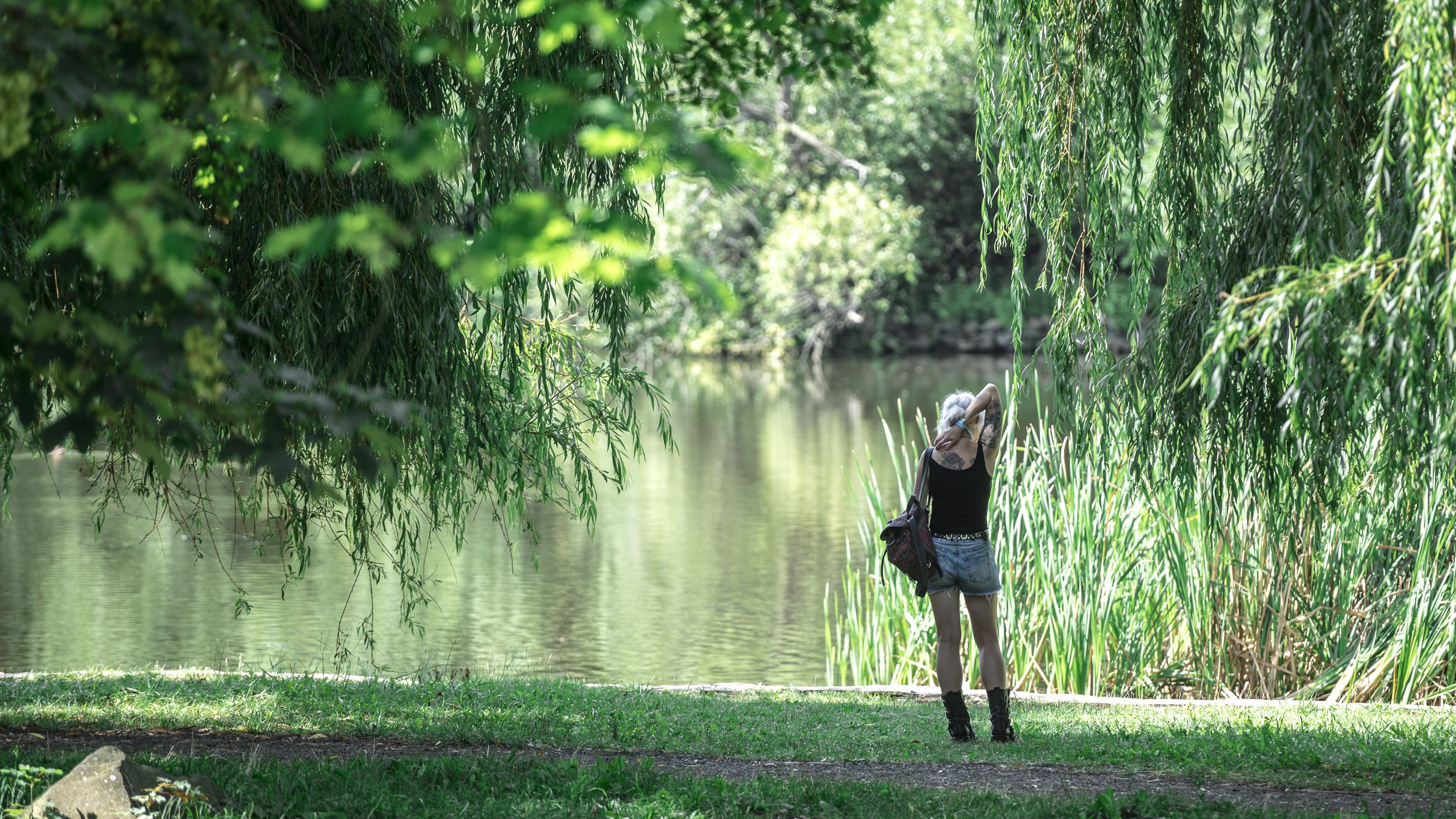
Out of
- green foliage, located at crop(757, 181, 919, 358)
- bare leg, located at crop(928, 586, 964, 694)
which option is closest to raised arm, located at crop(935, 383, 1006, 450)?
bare leg, located at crop(928, 586, 964, 694)

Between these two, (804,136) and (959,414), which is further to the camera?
(804,136)

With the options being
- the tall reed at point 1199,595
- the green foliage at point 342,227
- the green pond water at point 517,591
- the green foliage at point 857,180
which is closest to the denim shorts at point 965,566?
the green foliage at point 342,227

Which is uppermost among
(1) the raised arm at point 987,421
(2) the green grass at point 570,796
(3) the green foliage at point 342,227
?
(3) the green foliage at point 342,227

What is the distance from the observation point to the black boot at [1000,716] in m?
6.47

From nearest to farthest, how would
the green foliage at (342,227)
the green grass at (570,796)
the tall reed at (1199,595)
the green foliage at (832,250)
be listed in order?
the green foliage at (342,227) → the green grass at (570,796) → the tall reed at (1199,595) → the green foliage at (832,250)

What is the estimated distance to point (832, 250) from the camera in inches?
1451

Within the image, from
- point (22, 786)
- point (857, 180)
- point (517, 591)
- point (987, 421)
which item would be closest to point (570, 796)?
point (22, 786)

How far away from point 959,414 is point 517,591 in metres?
8.86

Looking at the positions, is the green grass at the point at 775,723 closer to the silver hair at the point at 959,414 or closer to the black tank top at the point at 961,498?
the black tank top at the point at 961,498

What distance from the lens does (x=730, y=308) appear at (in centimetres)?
273

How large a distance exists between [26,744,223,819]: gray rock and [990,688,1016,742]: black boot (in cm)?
342

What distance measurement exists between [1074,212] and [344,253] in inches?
128

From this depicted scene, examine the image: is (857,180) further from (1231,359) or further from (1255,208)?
(1231,359)

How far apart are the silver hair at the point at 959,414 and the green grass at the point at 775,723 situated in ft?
4.69
